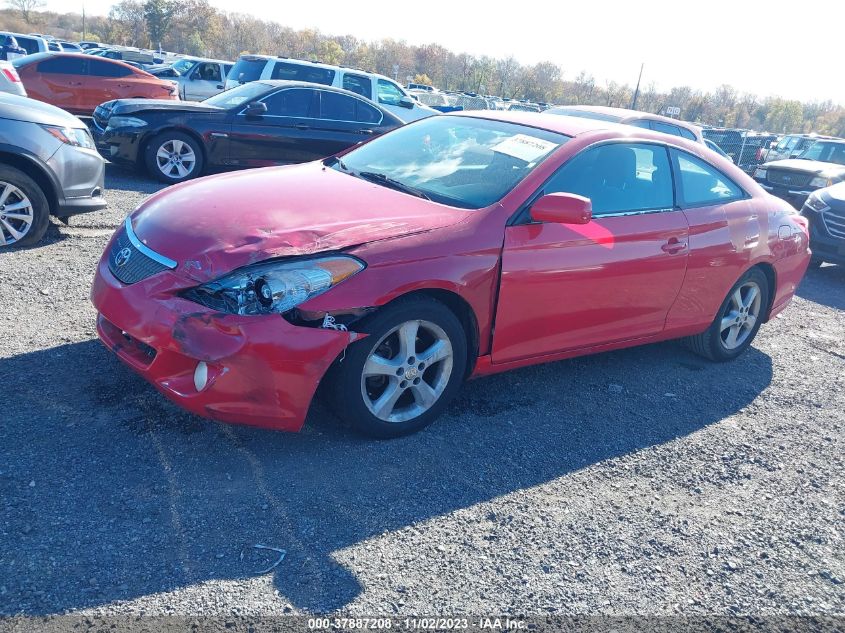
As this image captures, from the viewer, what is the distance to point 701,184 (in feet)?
16.4

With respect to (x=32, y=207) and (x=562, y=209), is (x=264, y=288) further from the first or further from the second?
(x=32, y=207)

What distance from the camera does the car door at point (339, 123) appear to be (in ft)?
33.7

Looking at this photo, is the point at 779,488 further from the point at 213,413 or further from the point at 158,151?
the point at 158,151

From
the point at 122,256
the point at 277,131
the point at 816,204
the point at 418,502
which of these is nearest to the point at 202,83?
the point at 277,131

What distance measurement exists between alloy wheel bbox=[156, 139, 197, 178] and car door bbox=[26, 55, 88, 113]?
6.30 meters

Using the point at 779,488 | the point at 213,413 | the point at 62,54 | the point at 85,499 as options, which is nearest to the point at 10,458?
the point at 85,499

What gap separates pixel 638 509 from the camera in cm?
343

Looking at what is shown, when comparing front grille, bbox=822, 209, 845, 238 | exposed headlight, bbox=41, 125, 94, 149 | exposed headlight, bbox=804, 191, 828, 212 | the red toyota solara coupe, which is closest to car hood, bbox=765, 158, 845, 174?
exposed headlight, bbox=804, 191, 828, 212

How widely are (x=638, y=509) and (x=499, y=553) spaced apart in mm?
871

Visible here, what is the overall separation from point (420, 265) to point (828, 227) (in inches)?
314

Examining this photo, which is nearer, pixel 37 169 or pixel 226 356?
pixel 226 356

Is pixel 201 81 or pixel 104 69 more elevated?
pixel 104 69

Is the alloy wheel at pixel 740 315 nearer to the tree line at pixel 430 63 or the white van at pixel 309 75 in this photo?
the white van at pixel 309 75

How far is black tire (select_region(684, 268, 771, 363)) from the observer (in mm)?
5324
